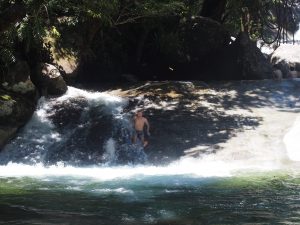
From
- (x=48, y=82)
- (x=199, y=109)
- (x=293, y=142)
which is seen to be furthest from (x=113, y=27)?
(x=293, y=142)

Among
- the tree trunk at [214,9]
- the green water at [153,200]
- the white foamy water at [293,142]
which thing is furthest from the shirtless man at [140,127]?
the tree trunk at [214,9]

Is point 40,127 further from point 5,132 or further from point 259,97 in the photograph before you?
point 259,97

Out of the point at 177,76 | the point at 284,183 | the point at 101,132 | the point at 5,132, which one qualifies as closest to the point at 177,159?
the point at 101,132

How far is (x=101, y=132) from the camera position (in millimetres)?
16516

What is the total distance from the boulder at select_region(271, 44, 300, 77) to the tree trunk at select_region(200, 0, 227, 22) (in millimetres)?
4597

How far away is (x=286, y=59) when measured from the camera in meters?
30.3

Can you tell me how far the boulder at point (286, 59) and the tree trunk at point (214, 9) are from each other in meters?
4.60

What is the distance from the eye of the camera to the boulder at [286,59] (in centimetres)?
2894

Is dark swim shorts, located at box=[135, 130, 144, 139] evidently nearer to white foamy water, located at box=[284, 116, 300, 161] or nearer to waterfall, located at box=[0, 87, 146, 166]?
waterfall, located at box=[0, 87, 146, 166]

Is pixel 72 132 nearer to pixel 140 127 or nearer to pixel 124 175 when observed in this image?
pixel 140 127

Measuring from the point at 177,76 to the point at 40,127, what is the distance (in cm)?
1000

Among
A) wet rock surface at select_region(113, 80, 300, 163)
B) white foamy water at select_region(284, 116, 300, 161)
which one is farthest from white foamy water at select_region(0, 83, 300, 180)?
wet rock surface at select_region(113, 80, 300, 163)

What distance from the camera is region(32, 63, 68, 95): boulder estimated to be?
19062mm

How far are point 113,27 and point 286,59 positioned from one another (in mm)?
12146
